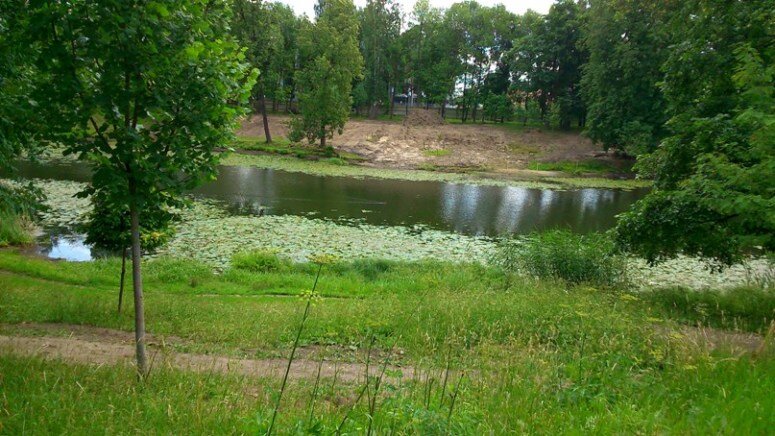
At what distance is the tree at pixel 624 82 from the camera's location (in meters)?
40.9

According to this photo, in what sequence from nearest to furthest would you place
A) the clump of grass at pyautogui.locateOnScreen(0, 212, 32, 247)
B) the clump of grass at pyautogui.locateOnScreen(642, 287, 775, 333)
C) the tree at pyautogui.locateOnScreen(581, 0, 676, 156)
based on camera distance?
the clump of grass at pyautogui.locateOnScreen(642, 287, 775, 333) → the clump of grass at pyautogui.locateOnScreen(0, 212, 32, 247) → the tree at pyautogui.locateOnScreen(581, 0, 676, 156)

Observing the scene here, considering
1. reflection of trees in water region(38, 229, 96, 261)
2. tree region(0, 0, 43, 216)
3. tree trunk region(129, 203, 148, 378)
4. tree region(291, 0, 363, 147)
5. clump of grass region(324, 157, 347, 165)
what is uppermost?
tree region(291, 0, 363, 147)

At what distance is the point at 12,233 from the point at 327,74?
3321 centimetres

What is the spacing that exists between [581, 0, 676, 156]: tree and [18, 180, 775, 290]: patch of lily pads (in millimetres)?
27094

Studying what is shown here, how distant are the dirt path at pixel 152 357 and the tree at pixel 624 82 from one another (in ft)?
130

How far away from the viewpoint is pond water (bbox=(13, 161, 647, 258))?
880 inches

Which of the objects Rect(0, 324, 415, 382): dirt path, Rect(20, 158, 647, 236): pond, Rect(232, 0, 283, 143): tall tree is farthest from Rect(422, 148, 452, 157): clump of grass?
Rect(0, 324, 415, 382): dirt path

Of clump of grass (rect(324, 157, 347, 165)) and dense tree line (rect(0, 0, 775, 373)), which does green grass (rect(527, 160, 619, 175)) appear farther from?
dense tree line (rect(0, 0, 775, 373))

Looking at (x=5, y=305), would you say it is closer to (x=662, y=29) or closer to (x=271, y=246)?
(x=271, y=246)

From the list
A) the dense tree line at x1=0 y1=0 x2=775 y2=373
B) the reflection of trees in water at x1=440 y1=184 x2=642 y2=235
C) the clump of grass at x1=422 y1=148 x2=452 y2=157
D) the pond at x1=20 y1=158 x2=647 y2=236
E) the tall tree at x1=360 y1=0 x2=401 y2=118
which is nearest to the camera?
the dense tree line at x1=0 y1=0 x2=775 y2=373

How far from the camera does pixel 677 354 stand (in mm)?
5273

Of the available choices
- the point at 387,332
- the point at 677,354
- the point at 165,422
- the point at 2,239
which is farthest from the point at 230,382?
the point at 2,239

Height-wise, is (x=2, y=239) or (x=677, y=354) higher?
(x=677, y=354)

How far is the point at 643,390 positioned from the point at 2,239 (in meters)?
17.7
